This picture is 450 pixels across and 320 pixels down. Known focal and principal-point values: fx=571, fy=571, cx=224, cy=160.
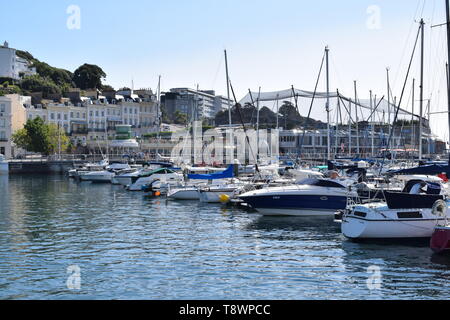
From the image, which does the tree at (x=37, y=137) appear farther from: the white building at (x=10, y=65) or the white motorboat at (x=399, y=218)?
the white motorboat at (x=399, y=218)

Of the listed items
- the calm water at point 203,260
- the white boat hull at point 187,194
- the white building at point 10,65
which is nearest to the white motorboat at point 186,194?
the white boat hull at point 187,194

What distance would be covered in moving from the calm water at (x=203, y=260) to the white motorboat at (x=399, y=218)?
850 mm

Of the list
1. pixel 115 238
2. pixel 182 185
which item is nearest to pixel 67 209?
pixel 182 185

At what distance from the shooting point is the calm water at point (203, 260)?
19.2m

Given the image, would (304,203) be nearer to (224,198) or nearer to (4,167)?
(224,198)

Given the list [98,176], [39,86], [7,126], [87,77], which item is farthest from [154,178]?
[87,77]

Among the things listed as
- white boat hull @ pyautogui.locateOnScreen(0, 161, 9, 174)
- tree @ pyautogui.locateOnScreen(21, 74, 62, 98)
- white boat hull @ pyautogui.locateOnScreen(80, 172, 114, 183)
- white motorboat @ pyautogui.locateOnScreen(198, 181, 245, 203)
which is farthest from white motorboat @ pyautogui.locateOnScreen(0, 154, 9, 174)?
white motorboat @ pyautogui.locateOnScreen(198, 181, 245, 203)

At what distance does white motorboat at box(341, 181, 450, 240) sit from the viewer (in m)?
27.5

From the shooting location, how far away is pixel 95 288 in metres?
19.5

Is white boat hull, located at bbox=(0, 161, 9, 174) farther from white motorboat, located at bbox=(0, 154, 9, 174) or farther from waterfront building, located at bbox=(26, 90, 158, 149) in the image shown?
waterfront building, located at bbox=(26, 90, 158, 149)

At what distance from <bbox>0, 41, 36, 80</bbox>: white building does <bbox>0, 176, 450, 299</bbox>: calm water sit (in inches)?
5902

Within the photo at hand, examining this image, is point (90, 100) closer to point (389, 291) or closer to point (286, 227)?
point (286, 227)

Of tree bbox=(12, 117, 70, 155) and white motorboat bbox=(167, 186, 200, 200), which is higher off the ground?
tree bbox=(12, 117, 70, 155)

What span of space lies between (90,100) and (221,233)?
Result: 392 feet
